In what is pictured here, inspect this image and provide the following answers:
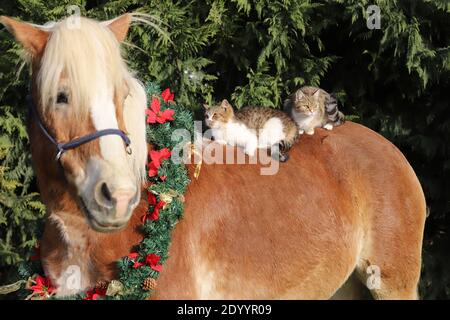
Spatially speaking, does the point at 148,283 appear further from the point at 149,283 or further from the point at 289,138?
the point at 289,138

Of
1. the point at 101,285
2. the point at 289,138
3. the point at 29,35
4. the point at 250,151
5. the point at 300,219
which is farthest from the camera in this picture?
the point at 289,138

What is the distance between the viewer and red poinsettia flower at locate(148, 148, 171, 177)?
2740 mm

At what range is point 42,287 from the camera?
2.70 metres

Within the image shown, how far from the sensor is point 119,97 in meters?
2.46

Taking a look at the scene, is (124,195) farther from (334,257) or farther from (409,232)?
(409,232)

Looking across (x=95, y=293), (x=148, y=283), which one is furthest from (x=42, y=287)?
(x=148, y=283)

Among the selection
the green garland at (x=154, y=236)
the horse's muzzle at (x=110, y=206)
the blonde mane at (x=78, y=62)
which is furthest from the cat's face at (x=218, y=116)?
the horse's muzzle at (x=110, y=206)

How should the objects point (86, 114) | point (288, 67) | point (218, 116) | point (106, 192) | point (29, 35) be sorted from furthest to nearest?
point (288, 67) → point (218, 116) → point (29, 35) → point (86, 114) → point (106, 192)

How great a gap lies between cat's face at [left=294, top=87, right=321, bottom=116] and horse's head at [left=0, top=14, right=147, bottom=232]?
4.58ft

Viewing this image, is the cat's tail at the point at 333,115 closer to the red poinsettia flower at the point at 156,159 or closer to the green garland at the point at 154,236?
the green garland at the point at 154,236

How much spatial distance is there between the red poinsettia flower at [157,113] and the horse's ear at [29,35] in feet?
1.88

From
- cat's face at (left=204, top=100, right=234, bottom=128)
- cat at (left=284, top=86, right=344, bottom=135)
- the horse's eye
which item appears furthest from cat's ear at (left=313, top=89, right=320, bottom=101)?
the horse's eye

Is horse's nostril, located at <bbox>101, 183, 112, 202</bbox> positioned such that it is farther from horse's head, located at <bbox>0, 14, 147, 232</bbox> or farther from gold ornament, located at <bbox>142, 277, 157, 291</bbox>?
gold ornament, located at <bbox>142, 277, 157, 291</bbox>

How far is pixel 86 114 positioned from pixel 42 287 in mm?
862
